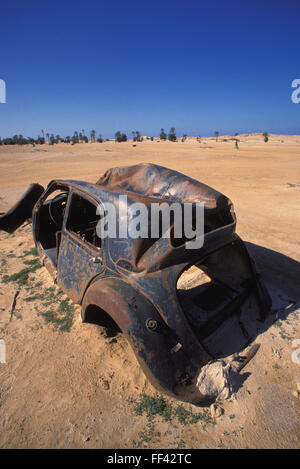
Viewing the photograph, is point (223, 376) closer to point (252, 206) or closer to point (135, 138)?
point (252, 206)

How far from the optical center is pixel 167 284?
211 centimetres

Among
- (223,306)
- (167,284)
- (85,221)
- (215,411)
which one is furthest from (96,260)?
(85,221)

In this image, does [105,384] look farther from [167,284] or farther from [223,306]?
[223,306]

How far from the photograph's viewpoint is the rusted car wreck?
6.62 ft

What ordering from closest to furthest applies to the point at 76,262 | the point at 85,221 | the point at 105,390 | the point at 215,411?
the point at 215,411
the point at 105,390
the point at 76,262
the point at 85,221

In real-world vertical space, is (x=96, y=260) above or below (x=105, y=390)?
above

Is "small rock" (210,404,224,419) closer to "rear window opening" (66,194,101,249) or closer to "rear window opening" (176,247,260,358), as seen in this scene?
"rear window opening" (176,247,260,358)

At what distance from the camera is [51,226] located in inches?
188

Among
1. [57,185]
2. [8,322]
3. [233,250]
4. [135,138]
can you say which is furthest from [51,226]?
[135,138]

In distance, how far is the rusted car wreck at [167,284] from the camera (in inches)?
79.4

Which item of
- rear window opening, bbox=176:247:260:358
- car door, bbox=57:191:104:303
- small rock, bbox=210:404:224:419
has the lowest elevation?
small rock, bbox=210:404:224:419

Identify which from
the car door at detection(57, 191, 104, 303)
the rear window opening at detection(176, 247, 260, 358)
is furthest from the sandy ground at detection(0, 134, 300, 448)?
the car door at detection(57, 191, 104, 303)

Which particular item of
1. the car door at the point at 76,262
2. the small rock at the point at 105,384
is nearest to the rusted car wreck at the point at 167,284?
the car door at the point at 76,262

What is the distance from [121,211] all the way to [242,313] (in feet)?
6.64
